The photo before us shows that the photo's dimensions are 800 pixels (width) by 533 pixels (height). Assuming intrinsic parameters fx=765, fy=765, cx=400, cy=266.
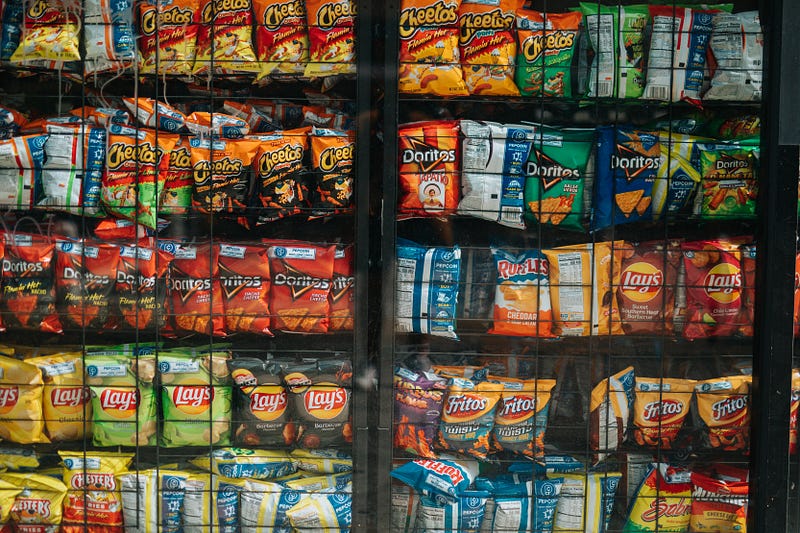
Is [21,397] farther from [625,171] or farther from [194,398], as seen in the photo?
[625,171]

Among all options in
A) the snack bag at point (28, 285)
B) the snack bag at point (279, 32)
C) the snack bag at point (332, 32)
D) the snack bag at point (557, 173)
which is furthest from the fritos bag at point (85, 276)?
the snack bag at point (557, 173)

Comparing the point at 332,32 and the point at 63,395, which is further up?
the point at 332,32

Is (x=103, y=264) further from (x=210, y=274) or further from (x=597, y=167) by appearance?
(x=597, y=167)

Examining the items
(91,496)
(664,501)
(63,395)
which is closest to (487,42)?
(664,501)

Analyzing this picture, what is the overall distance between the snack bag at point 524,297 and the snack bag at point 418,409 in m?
0.30

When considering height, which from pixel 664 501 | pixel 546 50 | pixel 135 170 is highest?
pixel 546 50

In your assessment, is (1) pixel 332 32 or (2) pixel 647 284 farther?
(2) pixel 647 284

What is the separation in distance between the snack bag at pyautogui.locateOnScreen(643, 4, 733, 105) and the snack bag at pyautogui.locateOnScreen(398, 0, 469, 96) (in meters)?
0.62

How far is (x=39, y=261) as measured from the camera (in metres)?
2.40

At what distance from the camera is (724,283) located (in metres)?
2.44

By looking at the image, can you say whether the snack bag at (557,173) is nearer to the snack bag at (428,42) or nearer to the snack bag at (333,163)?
the snack bag at (428,42)

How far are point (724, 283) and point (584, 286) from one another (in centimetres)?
45

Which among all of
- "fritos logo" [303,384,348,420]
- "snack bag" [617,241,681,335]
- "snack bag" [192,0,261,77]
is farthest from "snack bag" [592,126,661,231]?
"snack bag" [192,0,261,77]

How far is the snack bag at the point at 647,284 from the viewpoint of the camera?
245 cm
